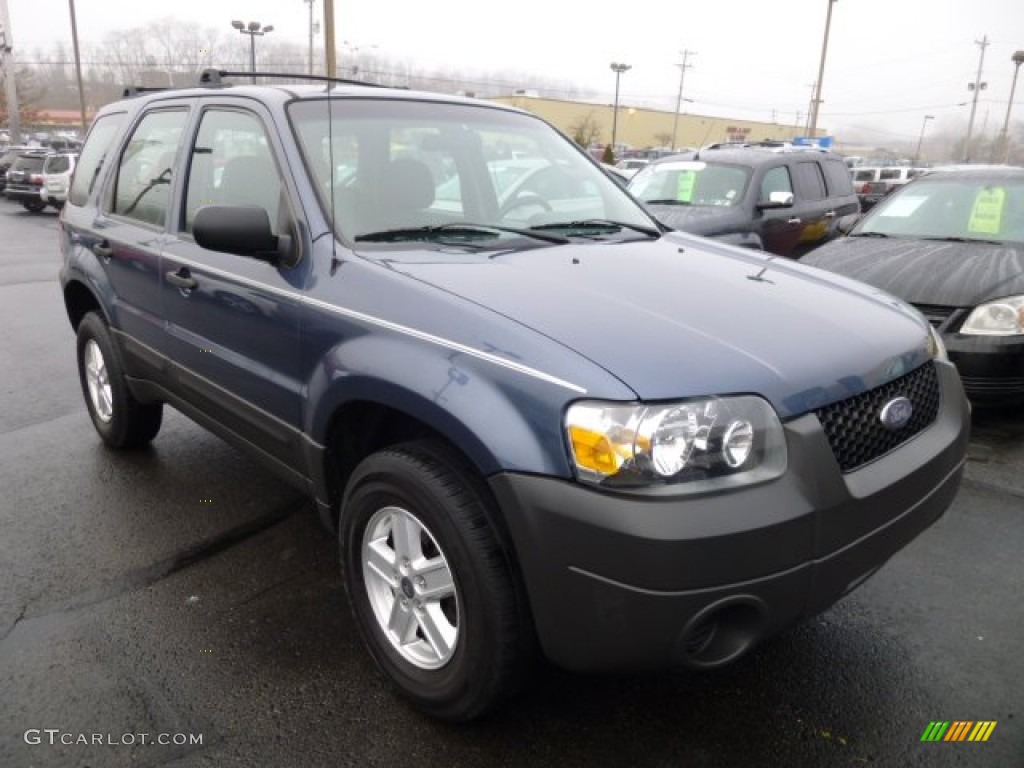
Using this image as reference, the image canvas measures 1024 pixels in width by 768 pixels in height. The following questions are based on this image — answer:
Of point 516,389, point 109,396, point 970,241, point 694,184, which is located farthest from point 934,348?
point 694,184

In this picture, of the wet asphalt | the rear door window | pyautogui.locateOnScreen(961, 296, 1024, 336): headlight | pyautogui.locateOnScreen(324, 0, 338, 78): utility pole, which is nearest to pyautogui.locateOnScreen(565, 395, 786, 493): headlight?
the wet asphalt

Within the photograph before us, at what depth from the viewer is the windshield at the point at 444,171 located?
282 cm

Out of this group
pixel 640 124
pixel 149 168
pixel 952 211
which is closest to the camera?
pixel 149 168

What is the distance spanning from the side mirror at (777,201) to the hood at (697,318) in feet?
17.5

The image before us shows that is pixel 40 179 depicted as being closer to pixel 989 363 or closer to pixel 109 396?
pixel 109 396

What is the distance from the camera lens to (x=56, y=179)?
2000cm

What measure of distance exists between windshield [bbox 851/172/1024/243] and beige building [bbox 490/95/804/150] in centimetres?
6830

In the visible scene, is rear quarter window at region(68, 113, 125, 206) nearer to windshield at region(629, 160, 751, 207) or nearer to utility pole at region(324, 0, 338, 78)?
windshield at region(629, 160, 751, 207)

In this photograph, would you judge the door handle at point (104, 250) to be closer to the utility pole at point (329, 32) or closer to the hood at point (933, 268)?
the hood at point (933, 268)

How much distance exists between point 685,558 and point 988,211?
513cm

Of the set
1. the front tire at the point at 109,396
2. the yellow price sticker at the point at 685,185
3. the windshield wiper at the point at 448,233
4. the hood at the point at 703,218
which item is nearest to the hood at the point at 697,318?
the windshield wiper at the point at 448,233

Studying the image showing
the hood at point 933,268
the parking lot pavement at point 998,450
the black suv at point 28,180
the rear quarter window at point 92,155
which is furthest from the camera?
the black suv at point 28,180

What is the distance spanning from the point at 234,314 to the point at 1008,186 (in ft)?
18.2

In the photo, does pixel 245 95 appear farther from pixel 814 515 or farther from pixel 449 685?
pixel 814 515
